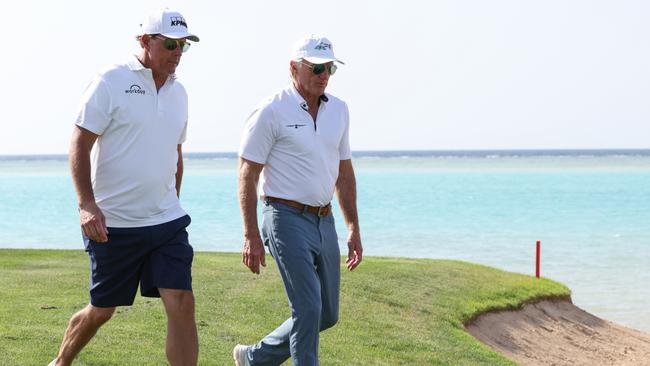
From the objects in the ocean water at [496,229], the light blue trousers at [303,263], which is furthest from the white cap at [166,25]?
the ocean water at [496,229]

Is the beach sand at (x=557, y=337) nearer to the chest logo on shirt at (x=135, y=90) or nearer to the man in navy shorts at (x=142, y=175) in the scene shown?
the man in navy shorts at (x=142, y=175)

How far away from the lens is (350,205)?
7.54 m

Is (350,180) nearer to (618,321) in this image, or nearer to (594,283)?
(618,321)

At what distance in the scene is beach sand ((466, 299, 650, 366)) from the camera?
46.2 feet

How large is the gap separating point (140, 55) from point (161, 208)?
884mm

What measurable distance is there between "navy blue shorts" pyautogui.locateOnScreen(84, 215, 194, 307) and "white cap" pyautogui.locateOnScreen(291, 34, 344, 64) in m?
1.22

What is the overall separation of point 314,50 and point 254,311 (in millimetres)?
5625

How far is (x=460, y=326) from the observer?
13.7m

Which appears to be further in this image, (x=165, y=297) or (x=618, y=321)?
(x=618, y=321)

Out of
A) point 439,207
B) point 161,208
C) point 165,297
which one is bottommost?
point 439,207

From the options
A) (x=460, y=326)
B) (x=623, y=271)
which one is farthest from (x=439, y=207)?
(x=460, y=326)

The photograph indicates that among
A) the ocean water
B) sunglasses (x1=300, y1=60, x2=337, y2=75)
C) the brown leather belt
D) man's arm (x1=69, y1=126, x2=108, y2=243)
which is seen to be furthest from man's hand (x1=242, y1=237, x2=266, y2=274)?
the ocean water

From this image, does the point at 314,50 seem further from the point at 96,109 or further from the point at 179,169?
the point at 96,109

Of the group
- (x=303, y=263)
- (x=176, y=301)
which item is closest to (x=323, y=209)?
(x=303, y=263)
